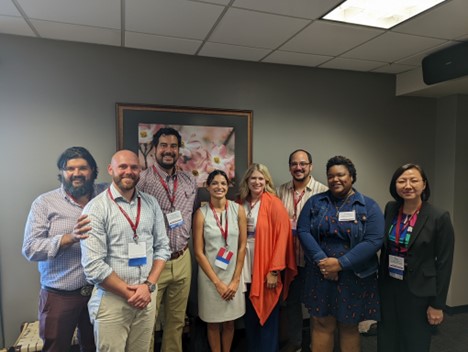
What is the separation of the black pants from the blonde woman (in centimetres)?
66

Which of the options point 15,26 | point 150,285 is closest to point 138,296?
point 150,285

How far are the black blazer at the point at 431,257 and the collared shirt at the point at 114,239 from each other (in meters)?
1.61

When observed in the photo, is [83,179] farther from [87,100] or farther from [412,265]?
[412,265]

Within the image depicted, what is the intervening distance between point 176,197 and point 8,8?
1.59m

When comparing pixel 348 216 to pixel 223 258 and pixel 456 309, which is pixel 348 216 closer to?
pixel 223 258

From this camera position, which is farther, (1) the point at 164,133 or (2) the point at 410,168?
(1) the point at 164,133

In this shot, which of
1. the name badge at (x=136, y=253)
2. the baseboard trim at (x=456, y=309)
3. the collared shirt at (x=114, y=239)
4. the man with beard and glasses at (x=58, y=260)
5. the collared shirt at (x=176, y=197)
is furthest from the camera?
the baseboard trim at (x=456, y=309)

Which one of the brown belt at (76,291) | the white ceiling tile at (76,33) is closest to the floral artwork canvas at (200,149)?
the white ceiling tile at (76,33)

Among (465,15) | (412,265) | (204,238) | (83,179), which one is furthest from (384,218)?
(83,179)

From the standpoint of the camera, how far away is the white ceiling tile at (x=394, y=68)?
122 inches

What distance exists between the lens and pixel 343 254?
204cm

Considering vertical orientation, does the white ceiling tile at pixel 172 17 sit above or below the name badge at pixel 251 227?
above

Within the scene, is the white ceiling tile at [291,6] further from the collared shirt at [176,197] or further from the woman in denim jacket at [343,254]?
the collared shirt at [176,197]

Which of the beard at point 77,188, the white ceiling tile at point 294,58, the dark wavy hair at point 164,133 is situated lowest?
the beard at point 77,188
